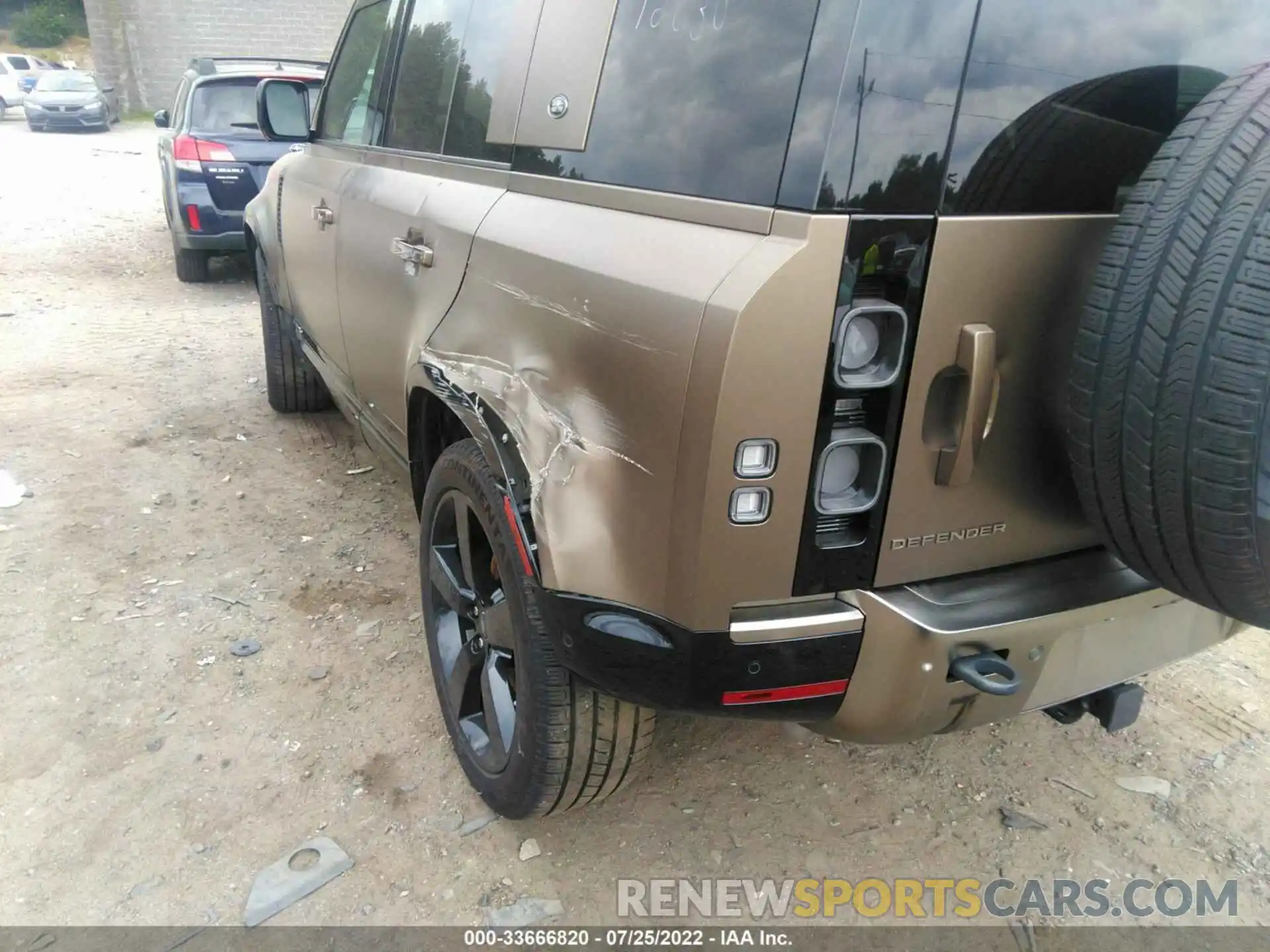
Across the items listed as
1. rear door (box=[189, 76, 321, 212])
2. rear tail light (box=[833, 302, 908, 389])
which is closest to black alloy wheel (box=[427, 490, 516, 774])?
rear tail light (box=[833, 302, 908, 389])

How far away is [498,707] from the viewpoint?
2.31 m

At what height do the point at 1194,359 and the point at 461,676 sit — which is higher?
the point at 1194,359

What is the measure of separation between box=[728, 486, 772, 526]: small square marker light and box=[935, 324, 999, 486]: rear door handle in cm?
33

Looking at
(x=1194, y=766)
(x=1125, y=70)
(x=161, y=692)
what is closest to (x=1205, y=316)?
(x=1125, y=70)

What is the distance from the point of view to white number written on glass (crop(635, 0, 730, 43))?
62.1 inches

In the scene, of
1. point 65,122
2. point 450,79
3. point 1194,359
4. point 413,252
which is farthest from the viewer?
point 65,122

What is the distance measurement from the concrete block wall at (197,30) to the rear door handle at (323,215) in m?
21.6

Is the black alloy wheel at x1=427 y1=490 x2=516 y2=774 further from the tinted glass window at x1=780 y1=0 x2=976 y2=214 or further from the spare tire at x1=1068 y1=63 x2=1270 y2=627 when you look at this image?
the spare tire at x1=1068 y1=63 x2=1270 y2=627

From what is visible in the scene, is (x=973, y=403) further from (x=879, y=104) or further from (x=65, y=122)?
(x=65, y=122)

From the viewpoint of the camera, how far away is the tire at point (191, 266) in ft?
27.3

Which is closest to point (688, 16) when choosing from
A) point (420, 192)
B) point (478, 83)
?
point (478, 83)

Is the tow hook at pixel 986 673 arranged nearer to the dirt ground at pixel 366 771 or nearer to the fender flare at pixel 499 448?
the dirt ground at pixel 366 771

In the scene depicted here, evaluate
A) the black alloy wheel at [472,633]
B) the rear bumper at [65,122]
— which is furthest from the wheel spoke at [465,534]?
the rear bumper at [65,122]

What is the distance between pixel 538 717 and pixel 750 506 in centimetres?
79
